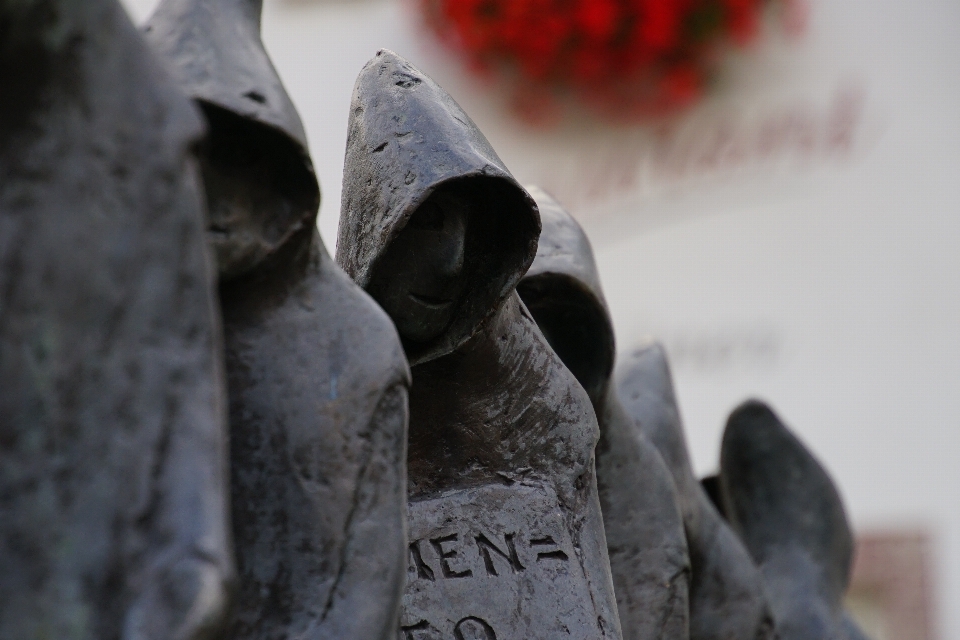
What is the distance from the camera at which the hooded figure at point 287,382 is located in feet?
4.68

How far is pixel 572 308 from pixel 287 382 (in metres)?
0.86

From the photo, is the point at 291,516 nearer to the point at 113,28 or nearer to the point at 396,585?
the point at 396,585

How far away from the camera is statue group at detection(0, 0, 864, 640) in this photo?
4.00 ft

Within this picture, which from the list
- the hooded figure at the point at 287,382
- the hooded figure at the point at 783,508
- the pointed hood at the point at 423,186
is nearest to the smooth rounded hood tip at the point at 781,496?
the hooded figure at the point at 783,508

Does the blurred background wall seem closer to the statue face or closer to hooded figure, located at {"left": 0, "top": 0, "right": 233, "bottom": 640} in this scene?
the statue face

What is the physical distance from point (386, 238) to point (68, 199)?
61 centimetres

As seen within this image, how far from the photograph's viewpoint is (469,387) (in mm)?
1958

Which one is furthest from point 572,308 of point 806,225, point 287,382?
point 806,225

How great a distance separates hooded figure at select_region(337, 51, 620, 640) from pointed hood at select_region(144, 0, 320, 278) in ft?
1.12

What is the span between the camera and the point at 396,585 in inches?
57.1

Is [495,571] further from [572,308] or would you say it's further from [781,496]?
[781,496]

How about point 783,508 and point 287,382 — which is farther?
point 783,508

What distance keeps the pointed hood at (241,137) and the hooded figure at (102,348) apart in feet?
0.52

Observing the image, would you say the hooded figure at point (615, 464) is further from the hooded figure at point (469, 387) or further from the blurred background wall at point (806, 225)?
the blurred background wall at point (806, 225)
